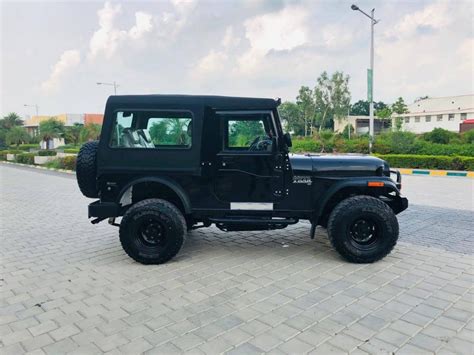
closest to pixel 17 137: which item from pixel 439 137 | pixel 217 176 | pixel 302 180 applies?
pixel 439 137

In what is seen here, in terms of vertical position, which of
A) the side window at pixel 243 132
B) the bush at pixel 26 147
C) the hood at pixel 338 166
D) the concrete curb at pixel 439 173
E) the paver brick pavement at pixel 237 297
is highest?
the bush at pixel 26 147

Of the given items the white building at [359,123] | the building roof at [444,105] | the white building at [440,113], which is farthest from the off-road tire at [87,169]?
the building roof at [444,105]

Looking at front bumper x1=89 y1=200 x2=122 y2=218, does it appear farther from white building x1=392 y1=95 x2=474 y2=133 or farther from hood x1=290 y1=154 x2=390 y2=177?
white building x1=392 y1=95 x2=474 y2=133

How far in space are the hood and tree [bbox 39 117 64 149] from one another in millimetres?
44200

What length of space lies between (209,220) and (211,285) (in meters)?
1.09

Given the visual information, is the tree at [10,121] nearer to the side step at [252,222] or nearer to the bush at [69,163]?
the bush at [69,163]

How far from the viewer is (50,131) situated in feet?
143

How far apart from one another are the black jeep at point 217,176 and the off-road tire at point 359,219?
13 mm

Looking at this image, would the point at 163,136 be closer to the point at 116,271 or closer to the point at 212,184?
the point at 212,184

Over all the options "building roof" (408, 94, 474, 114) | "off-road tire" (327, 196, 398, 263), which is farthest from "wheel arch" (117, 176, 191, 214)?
"building roof" (408, 94, 474, 114)

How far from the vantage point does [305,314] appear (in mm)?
3400

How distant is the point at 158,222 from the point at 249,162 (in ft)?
4.64

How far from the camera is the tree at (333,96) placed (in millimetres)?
51156

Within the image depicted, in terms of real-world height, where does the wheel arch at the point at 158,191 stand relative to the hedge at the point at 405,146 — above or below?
below
